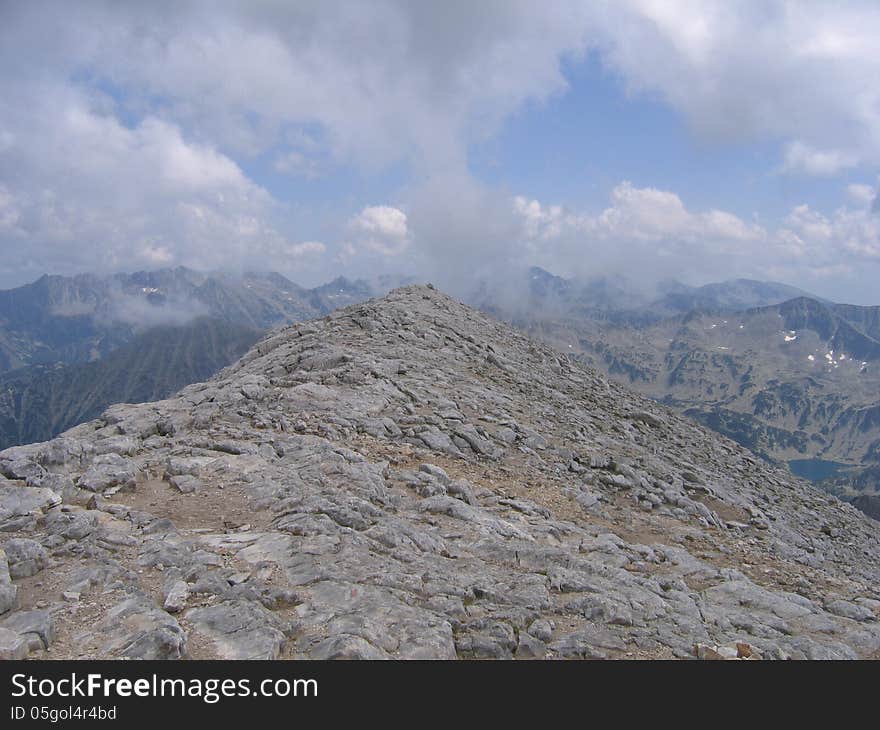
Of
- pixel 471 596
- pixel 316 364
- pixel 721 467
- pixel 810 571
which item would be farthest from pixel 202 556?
pixel 721 467

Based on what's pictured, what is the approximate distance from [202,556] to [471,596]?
25.1 feet

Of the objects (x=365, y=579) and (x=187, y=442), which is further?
(x=187, y=442)

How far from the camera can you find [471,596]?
619 inches

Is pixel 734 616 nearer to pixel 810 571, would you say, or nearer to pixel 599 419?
pixel 810 571

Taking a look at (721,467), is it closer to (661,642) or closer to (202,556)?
(661,642)

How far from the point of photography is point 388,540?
1788cm

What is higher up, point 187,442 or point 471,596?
point 187,442

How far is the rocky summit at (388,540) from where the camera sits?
43.1ft

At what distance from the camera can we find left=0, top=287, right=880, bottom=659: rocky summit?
1313cm

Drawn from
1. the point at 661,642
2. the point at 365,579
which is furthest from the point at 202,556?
the point at 661,642
